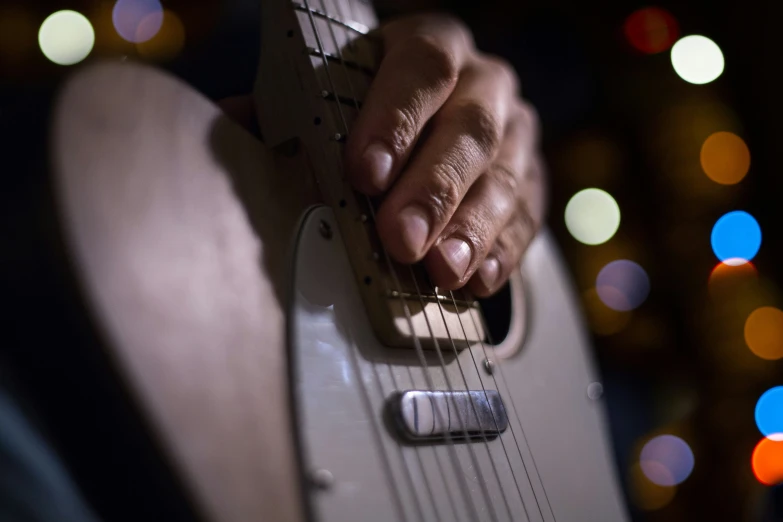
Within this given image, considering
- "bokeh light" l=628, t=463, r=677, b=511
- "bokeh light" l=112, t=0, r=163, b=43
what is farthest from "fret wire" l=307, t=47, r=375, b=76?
"bokeh light" l=628, t=463, r=677, b=511

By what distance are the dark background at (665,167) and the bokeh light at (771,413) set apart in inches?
0.9

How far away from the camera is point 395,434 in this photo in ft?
1.28

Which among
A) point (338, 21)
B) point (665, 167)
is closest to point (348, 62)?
point (338, 21)

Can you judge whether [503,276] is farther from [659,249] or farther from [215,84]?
[659,249]

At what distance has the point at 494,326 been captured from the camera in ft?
2.28

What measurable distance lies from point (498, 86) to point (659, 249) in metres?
1.07

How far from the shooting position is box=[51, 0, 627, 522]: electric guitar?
0.31 m

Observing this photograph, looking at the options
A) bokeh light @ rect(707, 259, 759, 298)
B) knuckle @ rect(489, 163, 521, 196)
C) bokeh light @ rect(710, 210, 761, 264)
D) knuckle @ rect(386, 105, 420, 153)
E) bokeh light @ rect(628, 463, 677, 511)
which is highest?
bokeh light @ rect(710, 210, 761, 264)

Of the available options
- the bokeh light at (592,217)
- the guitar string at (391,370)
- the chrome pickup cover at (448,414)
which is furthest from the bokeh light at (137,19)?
the bokeh light at (592,217)

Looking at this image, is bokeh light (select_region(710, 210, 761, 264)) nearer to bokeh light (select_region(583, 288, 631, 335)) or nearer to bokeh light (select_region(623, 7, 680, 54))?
bokeh light (select_region(583, 288, 631, 335))

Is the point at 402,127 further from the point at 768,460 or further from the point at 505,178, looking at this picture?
the point at 768,460

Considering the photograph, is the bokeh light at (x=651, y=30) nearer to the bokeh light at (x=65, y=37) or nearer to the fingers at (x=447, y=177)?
the fingers at (x=447, y=177)

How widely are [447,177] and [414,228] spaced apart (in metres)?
0.06

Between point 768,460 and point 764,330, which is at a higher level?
point 764,330
